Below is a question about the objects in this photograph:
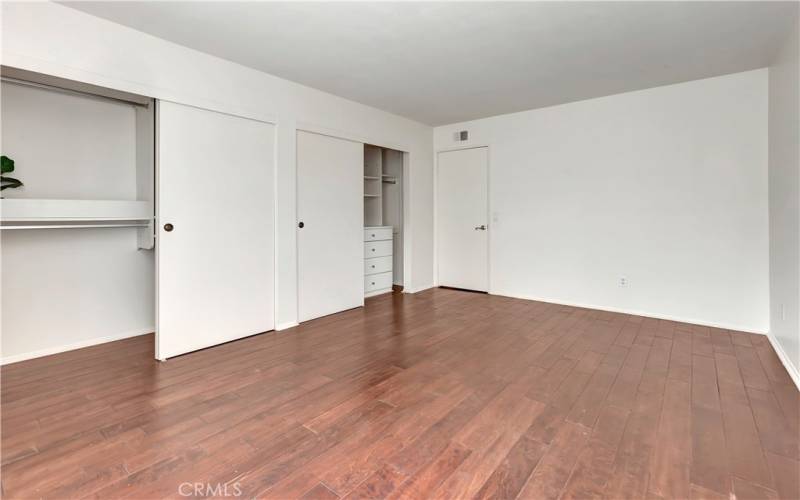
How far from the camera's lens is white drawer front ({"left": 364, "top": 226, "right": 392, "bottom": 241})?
5.25 meters

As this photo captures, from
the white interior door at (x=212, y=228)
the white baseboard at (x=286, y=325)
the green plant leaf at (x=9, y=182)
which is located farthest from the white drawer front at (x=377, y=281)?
the green plant leaf at (x=9, y=182)

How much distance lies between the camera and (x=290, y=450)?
179 centimetres

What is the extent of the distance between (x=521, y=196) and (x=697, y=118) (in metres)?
1.94

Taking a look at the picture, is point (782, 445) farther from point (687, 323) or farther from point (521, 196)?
point (521, 196)

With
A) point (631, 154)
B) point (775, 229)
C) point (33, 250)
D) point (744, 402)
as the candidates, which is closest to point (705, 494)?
point (744, 402)

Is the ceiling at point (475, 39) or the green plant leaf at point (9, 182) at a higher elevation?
the ceiling at point (475, 39)

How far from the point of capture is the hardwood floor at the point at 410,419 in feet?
5.16

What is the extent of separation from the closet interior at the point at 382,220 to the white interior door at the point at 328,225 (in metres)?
0.60

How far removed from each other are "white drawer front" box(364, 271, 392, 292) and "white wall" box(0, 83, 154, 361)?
256 cm

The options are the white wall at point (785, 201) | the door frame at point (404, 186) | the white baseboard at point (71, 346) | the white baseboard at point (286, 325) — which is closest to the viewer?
the white wall at point (785, 201)

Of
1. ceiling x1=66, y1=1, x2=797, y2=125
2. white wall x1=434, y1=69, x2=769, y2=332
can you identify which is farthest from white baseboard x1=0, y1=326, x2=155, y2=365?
white wall x1=434, y1=69, x2=769, y2=332

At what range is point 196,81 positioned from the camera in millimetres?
3100

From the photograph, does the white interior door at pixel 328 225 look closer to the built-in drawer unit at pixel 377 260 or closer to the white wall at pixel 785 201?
the built-in drawer unit at pixel 377 260

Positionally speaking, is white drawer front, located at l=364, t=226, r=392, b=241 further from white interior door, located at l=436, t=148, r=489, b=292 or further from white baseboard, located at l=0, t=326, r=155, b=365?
white baseboard, located at l=0, t=326, r=155, b=365
